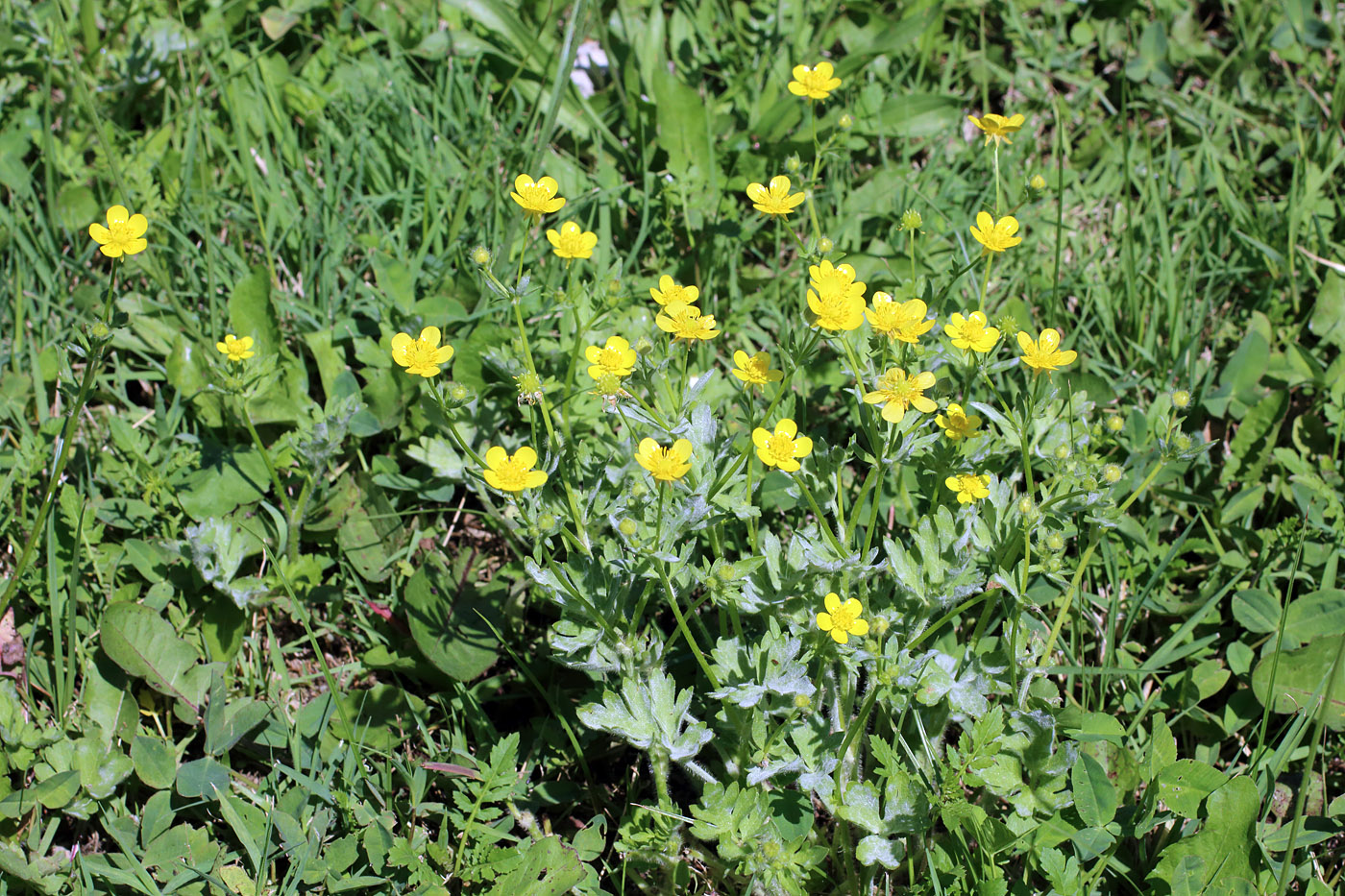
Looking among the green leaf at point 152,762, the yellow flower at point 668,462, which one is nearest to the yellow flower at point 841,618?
the yellow flower at point 668,462

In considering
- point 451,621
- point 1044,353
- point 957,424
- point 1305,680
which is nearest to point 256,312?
point 451,621

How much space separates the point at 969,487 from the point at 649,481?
74 centimetres

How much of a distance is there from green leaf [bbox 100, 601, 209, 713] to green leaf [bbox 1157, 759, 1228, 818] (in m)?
2.54

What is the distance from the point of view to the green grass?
7.92 ft

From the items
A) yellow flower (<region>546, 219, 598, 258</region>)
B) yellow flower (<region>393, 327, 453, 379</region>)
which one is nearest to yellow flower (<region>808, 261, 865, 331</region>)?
yellow flower (<region>546, 219, 598, 258</region>)

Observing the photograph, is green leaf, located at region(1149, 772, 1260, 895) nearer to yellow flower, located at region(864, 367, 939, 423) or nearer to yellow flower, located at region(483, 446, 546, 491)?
yellow flower, located at region(864, 367, 939, 423)

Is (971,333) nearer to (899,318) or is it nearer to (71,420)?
(899,318)

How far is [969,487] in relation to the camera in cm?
242

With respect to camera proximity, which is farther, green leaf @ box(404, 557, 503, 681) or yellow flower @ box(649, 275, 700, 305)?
green leaf @ box(404, 557, 503, 681)

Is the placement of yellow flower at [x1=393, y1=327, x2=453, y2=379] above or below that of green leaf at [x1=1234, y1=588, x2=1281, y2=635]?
above

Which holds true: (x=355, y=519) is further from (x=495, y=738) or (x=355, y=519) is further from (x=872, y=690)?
(x=872, y=690)

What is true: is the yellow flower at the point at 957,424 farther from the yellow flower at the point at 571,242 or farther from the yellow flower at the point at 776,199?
the yellow flower at the point at 571,242

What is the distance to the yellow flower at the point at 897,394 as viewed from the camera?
2172 millimetres

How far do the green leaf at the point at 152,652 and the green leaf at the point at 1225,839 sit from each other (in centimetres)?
254
